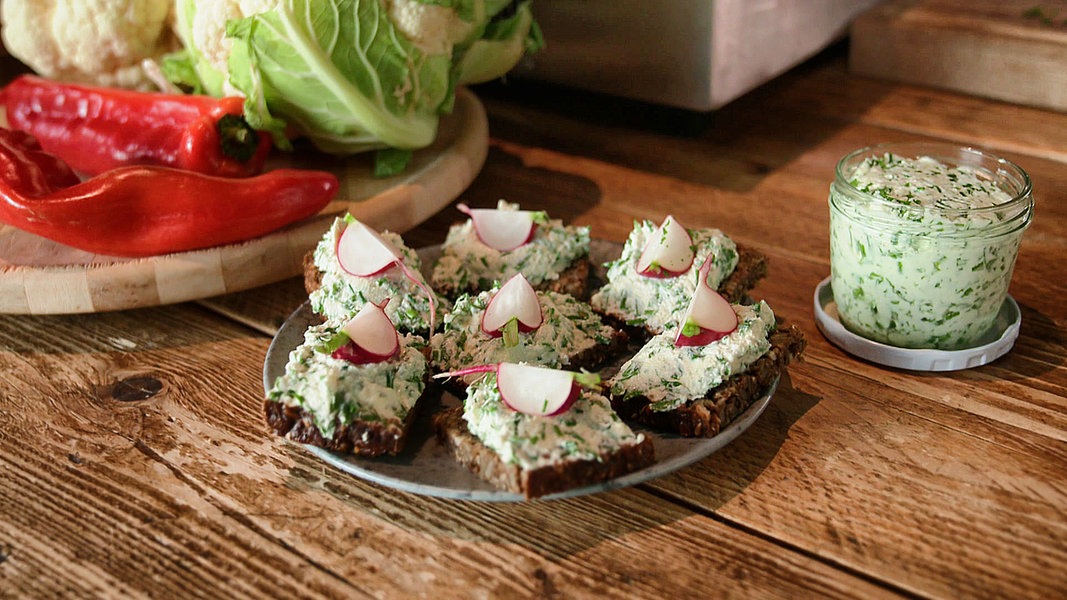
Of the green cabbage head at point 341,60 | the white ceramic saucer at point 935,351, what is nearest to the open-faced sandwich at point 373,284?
the green cabbage head at point 341,60

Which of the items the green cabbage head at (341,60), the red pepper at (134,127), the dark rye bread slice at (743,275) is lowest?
the dark rye bread slice at (743,275)

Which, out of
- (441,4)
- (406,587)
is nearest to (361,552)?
(406,587)

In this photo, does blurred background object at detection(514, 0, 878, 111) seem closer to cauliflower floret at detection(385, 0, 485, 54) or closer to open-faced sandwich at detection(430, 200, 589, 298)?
cauliflower floret at detection(385, 0, 485, 54)

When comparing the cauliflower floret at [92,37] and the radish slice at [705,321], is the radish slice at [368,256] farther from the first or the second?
the cauliflower floret at [92,37]

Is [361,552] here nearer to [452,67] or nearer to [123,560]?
[123,560]

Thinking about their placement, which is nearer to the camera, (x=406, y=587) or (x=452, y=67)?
(x=406, y=587)

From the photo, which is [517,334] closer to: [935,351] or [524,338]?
[524,338]
